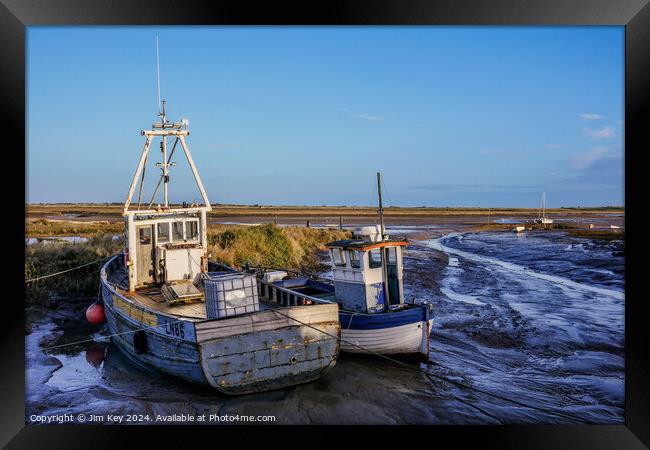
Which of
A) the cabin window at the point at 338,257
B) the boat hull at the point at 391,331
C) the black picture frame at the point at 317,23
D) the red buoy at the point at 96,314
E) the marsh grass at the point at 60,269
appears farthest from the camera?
the marsh grass at the point at 60,269

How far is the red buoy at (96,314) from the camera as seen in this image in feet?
43.2

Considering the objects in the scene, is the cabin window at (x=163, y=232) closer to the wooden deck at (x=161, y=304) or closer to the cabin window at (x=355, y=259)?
the wooden deck at (x=161, y=304)

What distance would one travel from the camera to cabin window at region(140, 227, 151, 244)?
1353 centimetres

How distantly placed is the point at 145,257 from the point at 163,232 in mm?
777

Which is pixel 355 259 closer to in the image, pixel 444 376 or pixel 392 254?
pixel 392 254

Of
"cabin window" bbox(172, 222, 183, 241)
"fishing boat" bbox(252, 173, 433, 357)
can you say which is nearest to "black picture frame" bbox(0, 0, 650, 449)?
"fishing boat" bbox(252, 173, 433, 357)

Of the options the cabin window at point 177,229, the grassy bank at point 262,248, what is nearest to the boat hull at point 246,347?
the cabin window at point 177,229

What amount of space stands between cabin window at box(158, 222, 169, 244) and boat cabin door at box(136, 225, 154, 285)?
237 millimetres

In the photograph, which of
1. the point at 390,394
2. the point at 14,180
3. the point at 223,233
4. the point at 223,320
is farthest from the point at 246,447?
the point at 223,233

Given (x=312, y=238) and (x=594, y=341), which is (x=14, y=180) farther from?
(x=312, y=238)

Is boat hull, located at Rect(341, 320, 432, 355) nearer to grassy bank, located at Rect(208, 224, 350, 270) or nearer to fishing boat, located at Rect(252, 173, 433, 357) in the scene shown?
fishing boat, located at Rect(252, 173, 433, 357)

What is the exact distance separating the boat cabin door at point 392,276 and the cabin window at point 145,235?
616cm

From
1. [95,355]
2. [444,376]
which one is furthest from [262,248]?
[444,376]

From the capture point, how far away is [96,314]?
43.3 ft
